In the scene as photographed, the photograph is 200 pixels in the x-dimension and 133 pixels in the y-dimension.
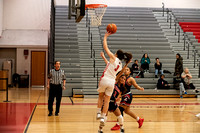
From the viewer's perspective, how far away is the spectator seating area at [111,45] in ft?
57.6

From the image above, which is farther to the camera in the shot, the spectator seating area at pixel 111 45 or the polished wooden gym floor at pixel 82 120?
the spectator seating area at pixel 111 45

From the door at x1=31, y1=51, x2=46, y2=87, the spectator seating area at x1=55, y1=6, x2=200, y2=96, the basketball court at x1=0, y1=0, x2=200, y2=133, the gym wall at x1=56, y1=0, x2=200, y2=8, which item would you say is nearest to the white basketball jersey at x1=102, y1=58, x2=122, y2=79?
the basketball court at x1=0, y1=0, x2=200, y2=133

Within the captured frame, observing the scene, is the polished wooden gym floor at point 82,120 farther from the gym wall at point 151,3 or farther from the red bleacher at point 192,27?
the gym wall at point 151,3

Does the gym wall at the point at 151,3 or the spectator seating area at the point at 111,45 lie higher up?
the gym wall at the point at 151,3

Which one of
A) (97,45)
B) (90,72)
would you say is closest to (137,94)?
(90,72)

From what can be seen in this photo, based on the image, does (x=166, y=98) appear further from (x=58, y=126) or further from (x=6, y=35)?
(x=6, y=35)

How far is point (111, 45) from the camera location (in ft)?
65.4

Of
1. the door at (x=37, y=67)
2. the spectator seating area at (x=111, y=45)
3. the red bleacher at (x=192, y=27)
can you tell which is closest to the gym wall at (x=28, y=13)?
the spectator seating area at (x=111, y=45)

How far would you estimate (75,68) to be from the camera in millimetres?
18453

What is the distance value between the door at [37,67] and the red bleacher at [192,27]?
10.1 meters

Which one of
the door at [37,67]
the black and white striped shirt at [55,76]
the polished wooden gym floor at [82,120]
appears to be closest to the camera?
the polished wooden gym floor at [82,120]

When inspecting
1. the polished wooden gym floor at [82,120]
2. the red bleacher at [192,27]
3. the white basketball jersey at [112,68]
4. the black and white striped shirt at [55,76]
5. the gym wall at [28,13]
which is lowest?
the polished wooden gym floor at [82,120]

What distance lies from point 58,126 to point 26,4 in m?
16.7

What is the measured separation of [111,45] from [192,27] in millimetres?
→ 6601
